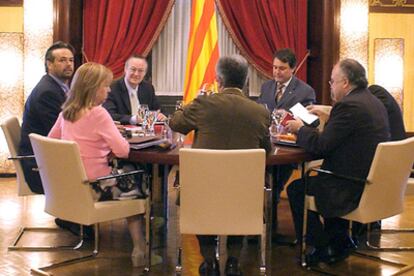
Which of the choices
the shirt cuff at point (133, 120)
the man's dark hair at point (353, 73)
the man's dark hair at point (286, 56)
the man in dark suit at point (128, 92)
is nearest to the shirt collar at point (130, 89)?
the man in dark suit at point (128, 92)

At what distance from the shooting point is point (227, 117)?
3.56 m

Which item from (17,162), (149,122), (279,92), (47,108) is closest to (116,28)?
(279,92)

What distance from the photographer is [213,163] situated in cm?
336

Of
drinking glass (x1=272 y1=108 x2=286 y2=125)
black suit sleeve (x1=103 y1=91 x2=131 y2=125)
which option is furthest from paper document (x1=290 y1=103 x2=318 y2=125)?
black suit sleeve (x1=103 y1=91 x2=131 y2=125)

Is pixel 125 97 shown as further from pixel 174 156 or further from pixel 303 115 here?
pixel 174 156

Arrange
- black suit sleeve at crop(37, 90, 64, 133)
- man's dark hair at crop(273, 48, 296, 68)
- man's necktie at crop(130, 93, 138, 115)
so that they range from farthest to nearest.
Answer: man's necktie at crop(130, 93, 138, 115)
man's dark hair at crop(273, 48, 296, 68)
black suit sleeve at crop(37, 90, 64, 133)

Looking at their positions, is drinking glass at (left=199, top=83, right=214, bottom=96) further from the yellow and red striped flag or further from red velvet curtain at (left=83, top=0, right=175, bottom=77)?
red velvet curtain at (left=83, top=0, right=175, bottom=77)

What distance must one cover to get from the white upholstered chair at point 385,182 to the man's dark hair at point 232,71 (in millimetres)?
755

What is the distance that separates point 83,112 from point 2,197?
2.56m

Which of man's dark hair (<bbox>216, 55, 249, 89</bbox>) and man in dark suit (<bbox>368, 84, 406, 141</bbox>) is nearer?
man's dark hair (<bbox>216, 55, 249, 89</bbox>)

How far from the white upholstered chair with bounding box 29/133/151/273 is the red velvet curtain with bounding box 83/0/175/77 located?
358 cm

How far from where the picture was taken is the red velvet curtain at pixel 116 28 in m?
7.32

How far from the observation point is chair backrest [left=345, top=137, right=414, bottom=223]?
3.78m

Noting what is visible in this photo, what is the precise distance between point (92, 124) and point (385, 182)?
1.71 m
